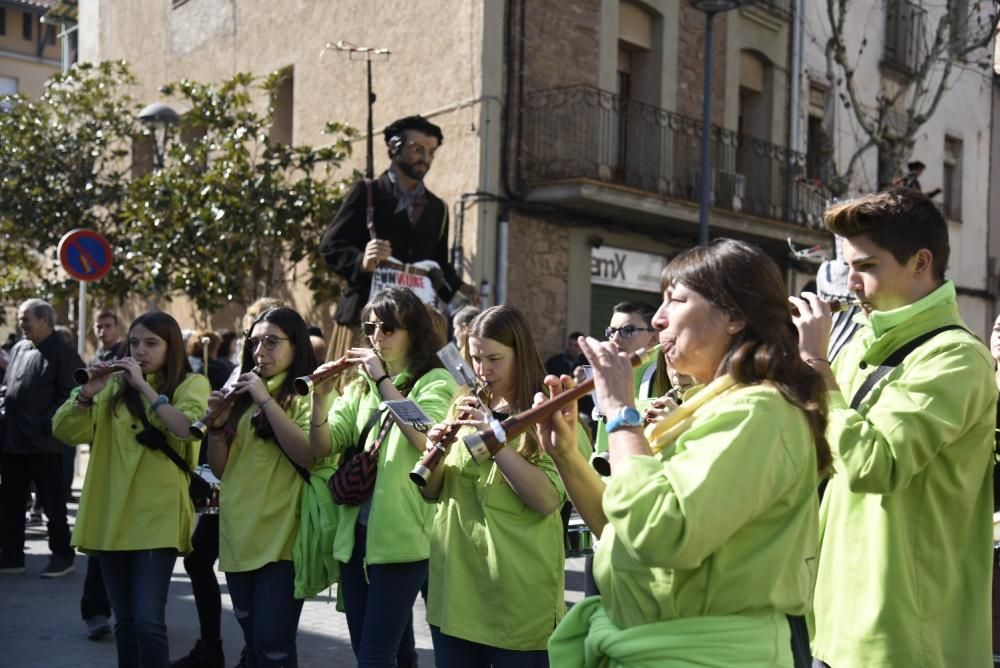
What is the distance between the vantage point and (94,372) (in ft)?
18.6

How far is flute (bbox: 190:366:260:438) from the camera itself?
519 centimetres

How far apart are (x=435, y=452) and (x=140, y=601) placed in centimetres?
216

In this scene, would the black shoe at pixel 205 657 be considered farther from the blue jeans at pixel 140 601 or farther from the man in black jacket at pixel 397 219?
the man in black jacket at pixel 397 219

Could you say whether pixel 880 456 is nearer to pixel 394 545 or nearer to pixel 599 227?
pixel 394 545

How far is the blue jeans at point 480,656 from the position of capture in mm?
4016

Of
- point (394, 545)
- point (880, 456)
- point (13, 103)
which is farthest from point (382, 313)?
point (13, 103)

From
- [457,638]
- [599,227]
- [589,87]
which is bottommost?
[457,638]

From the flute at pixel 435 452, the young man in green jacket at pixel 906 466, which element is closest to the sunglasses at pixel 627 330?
the flute at pixel 435 452

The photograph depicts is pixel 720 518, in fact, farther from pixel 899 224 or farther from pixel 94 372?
pixel 94 372

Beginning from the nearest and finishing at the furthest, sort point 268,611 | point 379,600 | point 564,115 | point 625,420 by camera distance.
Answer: point 625,420
point 379,600
point 268,611
point 564,115

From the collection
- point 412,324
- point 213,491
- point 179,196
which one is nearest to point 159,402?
point 213,491

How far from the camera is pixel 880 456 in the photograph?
299 centimetres

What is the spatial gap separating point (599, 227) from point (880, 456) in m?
13.7

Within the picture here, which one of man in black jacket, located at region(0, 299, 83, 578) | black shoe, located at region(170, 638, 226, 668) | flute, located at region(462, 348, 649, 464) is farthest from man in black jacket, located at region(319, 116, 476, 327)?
flute, located at region(462, 348, 649, 464)
